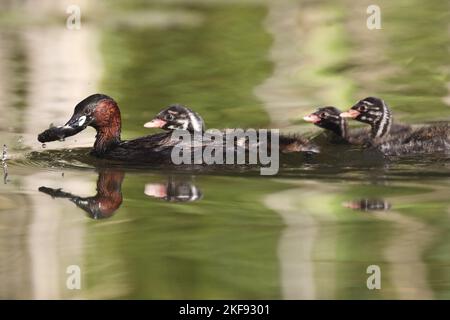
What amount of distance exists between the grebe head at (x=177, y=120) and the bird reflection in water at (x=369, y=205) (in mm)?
2246

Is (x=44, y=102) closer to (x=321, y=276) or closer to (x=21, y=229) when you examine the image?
(x=21, y=229)

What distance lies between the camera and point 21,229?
6.71 meters

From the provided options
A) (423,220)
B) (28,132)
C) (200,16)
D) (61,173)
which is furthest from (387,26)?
(423,220)

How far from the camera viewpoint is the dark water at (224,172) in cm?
593

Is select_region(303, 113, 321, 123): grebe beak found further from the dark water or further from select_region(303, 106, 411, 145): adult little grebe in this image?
the dark water

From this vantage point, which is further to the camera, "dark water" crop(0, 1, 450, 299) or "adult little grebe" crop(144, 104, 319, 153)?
"adult little grebe" crop(144, 104, 319, 153)

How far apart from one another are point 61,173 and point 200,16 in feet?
18.6

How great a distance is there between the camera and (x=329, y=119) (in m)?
9.64

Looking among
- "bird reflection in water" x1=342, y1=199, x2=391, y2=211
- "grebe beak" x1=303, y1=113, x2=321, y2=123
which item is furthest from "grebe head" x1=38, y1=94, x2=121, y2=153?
"bird reflection in water" x1=342, y1=199, x2=391, y2=211

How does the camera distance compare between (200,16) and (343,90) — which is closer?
(343,90)

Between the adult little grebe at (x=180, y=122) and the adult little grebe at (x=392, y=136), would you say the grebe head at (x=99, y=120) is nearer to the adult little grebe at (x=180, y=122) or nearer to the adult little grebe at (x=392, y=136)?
the adult little grebe at (x=180, y=122)

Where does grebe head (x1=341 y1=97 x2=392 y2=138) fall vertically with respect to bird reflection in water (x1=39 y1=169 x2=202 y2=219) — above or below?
above

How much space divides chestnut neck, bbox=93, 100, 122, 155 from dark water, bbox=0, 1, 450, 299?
162mm

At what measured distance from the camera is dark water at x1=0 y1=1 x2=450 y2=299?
19.5 feet
